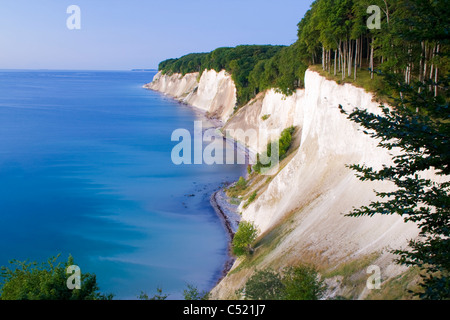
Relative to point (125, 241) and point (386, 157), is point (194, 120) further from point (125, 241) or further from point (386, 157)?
point (386, 157)

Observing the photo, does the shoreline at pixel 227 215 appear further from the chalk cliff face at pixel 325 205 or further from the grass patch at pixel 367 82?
the grass patch at pixel 367 82

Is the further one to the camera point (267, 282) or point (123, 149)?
point (123, 149)

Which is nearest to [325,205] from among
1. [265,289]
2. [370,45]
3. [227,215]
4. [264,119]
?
[265,289]

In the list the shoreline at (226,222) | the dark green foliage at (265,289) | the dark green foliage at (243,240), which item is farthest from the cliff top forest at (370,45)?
the shoreline at (226,222)
